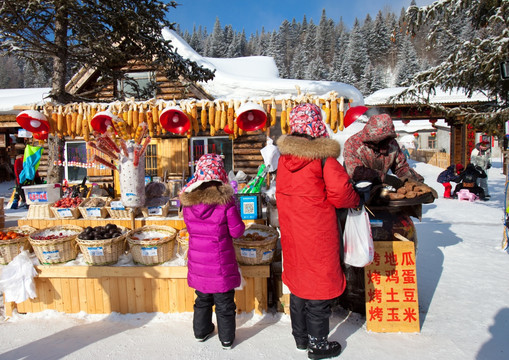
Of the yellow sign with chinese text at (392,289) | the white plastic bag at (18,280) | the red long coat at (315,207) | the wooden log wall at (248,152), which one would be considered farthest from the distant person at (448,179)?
the white plastic bag at (18,280)

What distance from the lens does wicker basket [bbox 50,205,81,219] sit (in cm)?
407

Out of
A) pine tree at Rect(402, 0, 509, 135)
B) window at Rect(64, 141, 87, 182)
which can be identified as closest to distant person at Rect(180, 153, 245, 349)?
pine tree at Rect(402, 0, 509, 135)

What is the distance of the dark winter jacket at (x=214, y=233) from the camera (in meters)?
2.59

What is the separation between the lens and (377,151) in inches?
132

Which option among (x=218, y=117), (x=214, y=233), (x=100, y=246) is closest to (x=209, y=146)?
(x=218, y=117)

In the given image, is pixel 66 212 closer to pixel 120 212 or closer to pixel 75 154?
pixel 120 212

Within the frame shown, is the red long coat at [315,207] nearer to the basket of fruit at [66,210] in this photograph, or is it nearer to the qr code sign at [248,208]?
the qr code sign at [248,208]

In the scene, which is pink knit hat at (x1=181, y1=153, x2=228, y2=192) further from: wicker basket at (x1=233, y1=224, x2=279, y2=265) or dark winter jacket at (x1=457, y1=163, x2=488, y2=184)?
dark winter jacket at (x1=457, y1=163, x2=488, y2=184)

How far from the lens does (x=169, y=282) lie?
10.9 feet

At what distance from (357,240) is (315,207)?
0.51 metres

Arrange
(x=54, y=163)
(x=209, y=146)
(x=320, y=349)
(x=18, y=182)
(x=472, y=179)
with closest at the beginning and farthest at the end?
(x=320, y=349) < (x=54, y=163) < (x=18, y=182) < (x=472, y=179) < (x=209, y=146)

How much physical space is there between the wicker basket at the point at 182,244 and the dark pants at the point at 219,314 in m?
0.72

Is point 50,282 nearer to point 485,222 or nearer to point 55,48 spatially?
point 55,48

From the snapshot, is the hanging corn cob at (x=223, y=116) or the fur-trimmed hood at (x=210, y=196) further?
the hanging corn cob at (x=223, y=116)
